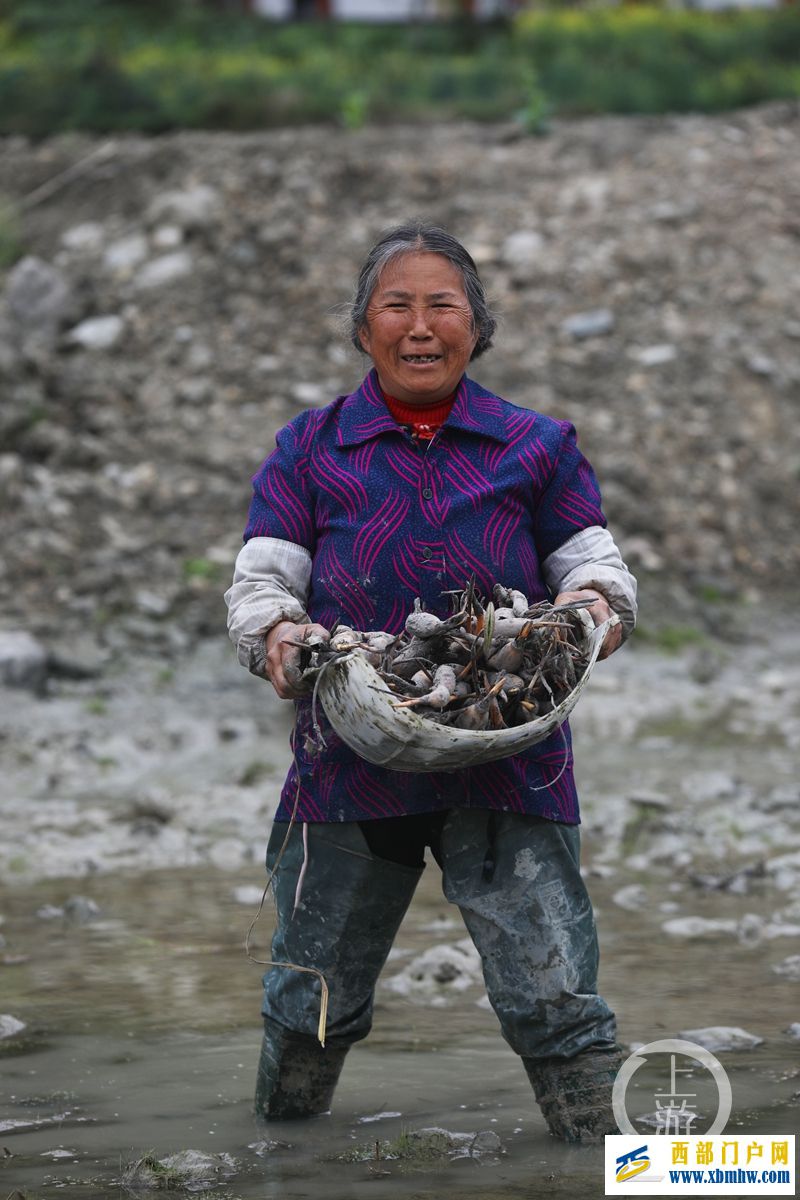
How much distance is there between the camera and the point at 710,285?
35.7 feet

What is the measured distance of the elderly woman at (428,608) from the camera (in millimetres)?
3158

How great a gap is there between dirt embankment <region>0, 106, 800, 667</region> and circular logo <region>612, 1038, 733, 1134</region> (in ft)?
16.3

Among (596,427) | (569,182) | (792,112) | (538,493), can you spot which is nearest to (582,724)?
(596,427)

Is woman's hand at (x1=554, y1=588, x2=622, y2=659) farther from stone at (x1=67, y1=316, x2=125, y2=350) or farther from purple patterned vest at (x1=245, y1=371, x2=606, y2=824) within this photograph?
stone at (x1=67, y1=316, x2=125, y2=350)

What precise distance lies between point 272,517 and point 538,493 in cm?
52

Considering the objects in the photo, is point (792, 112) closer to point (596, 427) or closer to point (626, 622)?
point (596, 427)

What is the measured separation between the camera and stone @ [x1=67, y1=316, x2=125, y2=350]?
10625mm

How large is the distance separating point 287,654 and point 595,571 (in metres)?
0.62

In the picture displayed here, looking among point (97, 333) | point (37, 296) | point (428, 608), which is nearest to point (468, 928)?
point (428, 608)

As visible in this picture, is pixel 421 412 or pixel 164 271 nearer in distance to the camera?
pixel 421 412

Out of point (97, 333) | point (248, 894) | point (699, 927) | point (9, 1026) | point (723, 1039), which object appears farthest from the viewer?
point (97, 333)

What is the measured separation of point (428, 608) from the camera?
10.4 ft

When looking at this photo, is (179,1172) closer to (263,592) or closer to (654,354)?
(263,592)

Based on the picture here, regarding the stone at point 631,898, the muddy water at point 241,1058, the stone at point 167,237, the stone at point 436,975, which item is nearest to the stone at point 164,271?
the stone at point 167,237
